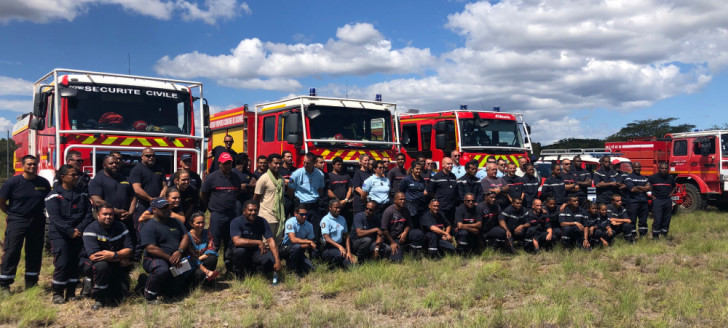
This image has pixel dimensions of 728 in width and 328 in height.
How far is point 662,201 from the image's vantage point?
10641 mm

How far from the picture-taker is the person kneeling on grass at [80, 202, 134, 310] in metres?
6.05

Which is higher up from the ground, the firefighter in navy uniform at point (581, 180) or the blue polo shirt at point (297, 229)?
the firefighter in navy uniform at point (581, 180)

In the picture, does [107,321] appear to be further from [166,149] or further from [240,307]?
[166,149]

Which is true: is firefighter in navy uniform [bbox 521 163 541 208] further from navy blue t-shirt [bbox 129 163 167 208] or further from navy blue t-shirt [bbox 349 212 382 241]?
navy blue t-shirt [bbox 129 163 167 208]

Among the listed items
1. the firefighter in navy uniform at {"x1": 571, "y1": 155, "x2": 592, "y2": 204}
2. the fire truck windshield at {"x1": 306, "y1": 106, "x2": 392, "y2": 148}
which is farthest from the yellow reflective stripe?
the firefighter in navy uniform at {"x1": 571, "y1": 155, "x2": 592, "y2": 204}

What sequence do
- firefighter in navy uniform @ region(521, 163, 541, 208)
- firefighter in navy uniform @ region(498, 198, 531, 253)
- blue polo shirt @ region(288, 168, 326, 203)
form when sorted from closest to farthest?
blue polo shirt @ region(288, 168, 326, 203) < firefighter in navy uniform @ region(498, 198, 531, 253) < firefighter in navy uniform @ region(521, 163, 541, 208)

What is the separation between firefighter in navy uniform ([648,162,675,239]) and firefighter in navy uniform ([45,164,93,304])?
954 cm

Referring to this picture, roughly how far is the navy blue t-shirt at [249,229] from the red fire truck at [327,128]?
2.90 meters

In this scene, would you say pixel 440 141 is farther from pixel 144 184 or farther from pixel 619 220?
pixel 144 184

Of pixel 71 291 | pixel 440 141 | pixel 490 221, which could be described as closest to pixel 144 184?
pixel 71 291

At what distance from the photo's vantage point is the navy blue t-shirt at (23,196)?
6410mm

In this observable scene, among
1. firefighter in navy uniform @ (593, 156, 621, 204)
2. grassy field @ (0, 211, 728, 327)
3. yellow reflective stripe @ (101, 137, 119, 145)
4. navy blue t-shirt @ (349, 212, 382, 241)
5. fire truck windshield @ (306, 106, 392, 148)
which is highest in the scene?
fire truck windshield @ (306, 106, 392, 148)

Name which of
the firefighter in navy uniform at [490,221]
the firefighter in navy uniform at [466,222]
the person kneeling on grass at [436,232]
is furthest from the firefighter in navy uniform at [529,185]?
the person kneeling on grass at [436,232]

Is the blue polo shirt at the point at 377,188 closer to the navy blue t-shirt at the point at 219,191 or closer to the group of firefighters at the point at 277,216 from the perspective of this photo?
the group of firefighters at the point at 277,216
